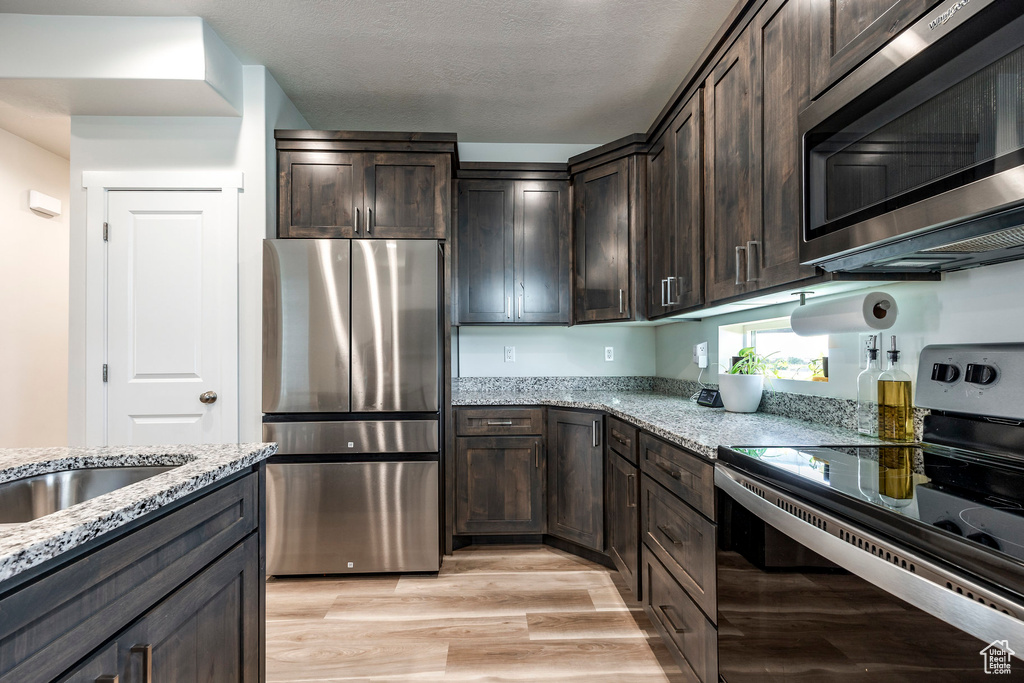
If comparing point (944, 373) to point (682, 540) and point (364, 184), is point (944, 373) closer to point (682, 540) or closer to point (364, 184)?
point (682, 540)

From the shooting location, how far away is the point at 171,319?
7.98 ft

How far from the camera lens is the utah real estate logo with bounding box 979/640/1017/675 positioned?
568 millimetres

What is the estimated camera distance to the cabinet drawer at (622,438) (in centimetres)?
206

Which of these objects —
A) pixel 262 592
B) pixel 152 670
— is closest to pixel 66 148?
pixel 262 592

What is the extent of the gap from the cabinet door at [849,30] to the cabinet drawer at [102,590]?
66.2 inches

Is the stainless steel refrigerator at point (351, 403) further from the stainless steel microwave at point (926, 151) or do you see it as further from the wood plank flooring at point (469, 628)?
the stainless steel microwave at point (926, 151)

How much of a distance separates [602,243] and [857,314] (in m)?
1.70

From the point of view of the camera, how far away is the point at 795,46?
1385 millimetres

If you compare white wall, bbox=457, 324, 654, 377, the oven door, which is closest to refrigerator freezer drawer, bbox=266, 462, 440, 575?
white wall, bbox=457, 324, 654, 377

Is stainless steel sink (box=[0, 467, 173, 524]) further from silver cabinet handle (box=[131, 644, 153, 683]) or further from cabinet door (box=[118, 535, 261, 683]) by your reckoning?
silver cabinet handle (box=[131, 644, 153, 683])

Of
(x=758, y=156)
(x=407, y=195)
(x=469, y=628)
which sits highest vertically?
(x=407, y=195)

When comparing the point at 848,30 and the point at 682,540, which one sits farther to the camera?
the point at 682,540

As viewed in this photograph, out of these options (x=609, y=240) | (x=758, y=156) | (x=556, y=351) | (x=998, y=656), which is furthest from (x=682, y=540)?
(x=556, y=351)

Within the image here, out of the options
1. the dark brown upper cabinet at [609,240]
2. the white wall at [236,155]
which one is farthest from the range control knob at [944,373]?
the white wall at [236,155]
